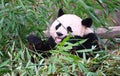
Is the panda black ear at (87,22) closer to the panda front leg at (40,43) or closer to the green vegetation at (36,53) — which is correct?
the green vegetation at (36,53)

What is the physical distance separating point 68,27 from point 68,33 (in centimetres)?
8

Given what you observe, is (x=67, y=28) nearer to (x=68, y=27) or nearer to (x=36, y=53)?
(x=68, y=27)

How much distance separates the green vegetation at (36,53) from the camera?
2.60m

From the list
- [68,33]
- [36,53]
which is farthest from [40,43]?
[36,53]

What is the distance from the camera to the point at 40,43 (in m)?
3.27

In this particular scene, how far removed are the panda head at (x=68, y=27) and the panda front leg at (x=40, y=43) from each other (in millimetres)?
68

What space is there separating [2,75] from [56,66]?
374mm

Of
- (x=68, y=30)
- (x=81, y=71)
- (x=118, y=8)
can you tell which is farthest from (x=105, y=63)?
(x=118, y=8)

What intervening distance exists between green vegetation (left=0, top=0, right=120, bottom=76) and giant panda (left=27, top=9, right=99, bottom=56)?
0.23 ft

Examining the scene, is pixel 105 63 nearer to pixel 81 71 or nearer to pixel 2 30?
pixel 81 71

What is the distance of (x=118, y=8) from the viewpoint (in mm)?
3432

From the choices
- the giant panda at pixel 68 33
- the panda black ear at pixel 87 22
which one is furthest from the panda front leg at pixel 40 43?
the panda black ear at pixel 87 22

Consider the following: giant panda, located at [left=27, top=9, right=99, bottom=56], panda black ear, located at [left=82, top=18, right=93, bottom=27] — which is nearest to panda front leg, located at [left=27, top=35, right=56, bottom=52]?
giant panda, located at [left=27, top=9, right=99, bottom=56]

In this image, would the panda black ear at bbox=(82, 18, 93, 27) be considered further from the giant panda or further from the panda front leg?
the panda front leg
